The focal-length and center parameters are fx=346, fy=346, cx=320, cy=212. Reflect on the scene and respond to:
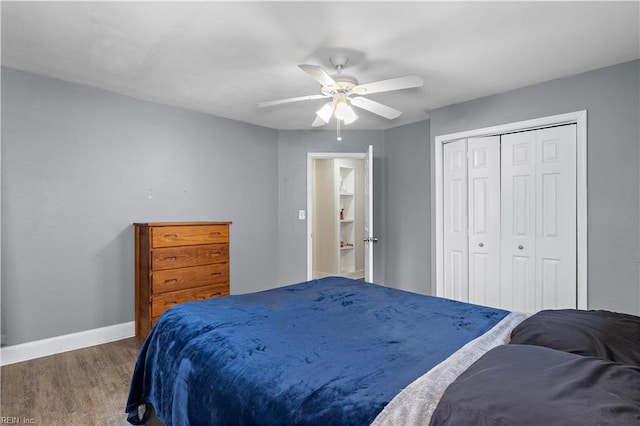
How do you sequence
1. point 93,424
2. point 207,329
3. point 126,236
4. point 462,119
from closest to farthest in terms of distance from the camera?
1. point 207,329
2. point 93,424
3. point 126,236
4. point 462,119

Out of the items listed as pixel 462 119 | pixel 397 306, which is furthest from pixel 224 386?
pixel 462 119

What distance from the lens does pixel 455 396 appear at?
34.7 inches

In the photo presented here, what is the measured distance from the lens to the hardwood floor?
6.70ft

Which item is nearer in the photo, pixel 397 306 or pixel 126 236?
pixel 397 306

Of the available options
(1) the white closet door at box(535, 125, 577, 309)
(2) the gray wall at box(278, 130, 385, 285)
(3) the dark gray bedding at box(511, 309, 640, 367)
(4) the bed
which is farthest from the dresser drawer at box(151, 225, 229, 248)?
(1) the white closet door at box(535, 125, 577, 309)

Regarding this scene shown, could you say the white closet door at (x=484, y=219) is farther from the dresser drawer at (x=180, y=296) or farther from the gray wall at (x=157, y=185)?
the dresser drawer at (x=180, y=296)

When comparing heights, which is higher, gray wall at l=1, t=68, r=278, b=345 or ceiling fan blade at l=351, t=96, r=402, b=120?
ceiling fan blade at l=351, t=96, r=402, b=120

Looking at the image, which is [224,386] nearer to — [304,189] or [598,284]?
[598,284]

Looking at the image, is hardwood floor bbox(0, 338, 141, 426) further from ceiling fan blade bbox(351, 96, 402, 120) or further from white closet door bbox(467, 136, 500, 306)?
white closet door bbox(467, 136, 500, 306)

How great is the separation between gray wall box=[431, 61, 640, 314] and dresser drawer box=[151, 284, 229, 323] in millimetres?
3339

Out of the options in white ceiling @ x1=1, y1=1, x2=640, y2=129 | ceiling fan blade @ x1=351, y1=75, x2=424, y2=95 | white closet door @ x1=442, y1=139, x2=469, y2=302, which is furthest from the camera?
white closet door @ x1=442, y1=139, x2=469, y2=302

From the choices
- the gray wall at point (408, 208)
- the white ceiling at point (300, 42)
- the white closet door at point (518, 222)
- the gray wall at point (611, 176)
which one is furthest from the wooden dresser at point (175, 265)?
the gray wall at point (611, 176)

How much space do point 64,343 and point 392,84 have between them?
135 inches

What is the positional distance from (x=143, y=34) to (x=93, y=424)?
2.35m
